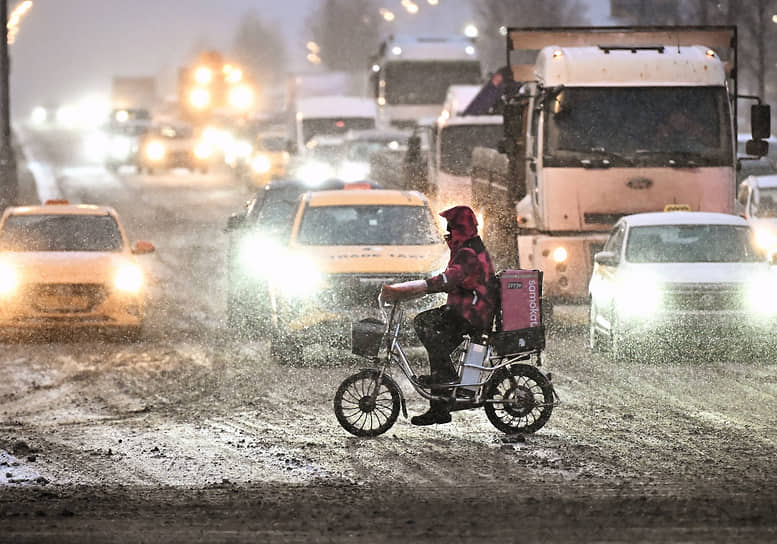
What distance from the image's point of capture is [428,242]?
1658 cm

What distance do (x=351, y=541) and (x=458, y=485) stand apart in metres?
1.67

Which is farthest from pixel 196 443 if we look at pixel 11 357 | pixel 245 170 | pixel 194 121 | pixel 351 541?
pixel 194 121

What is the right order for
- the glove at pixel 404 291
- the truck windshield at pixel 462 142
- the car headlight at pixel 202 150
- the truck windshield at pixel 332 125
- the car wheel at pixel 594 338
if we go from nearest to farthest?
the glove at pixel 404 291 < the car wheel at pixel 594 338 < the truck windshield at pixel 462 142 < the truck windshield at pixel 332 125 < the car headlight at pixel 202 150

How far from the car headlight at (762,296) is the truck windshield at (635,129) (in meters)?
3.43

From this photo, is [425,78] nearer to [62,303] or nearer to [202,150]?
[202,150]

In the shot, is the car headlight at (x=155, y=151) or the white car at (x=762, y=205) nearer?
the white car at (x=762, y=205)

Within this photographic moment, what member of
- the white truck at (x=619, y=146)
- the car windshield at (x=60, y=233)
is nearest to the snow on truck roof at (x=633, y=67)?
the white truck at (x=619, y=146)

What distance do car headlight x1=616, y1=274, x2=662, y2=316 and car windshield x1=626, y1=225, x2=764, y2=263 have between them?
760mm

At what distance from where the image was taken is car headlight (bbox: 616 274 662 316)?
15.8 m

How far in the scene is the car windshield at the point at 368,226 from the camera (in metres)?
16.6

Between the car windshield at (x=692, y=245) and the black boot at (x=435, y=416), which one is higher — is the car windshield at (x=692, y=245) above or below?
above

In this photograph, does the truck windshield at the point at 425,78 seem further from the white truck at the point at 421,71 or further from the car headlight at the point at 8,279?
the car headlight at the point at 8,279

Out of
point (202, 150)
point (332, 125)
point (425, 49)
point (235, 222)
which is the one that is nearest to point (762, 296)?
point (235, 222)

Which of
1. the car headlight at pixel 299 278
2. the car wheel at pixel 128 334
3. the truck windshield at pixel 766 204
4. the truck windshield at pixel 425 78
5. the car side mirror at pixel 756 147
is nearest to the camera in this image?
the car headlight at pixel 299 278
